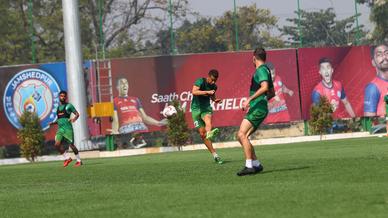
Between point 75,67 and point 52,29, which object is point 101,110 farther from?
point 52,29

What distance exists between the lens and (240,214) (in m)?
8.37

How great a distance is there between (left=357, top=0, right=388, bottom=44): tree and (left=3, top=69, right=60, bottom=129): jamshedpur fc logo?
2437 centimetres

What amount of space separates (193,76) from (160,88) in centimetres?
170

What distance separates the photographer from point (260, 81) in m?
13.3

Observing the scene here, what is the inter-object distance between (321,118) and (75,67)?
12.1 meters

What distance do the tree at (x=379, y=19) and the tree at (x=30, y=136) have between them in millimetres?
25998

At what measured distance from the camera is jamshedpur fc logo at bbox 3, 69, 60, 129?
42.2 m

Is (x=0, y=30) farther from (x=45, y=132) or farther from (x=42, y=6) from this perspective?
(x=45, y=132)

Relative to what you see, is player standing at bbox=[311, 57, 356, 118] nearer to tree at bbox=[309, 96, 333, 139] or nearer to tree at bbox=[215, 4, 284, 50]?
tree at bbox=[309, 96, 333, 139]

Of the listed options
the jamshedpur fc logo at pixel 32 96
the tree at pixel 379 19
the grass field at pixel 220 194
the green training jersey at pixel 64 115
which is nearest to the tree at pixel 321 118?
the jamshedpur fc logo at pixel 32 96

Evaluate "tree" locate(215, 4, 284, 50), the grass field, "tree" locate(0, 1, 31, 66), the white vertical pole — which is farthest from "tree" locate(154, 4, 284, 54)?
the grass field

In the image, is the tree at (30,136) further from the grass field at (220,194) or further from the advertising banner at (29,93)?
the grass field at (220,194)

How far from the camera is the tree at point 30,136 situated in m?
40.0

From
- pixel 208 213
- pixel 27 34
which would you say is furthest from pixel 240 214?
pixel 27 34
